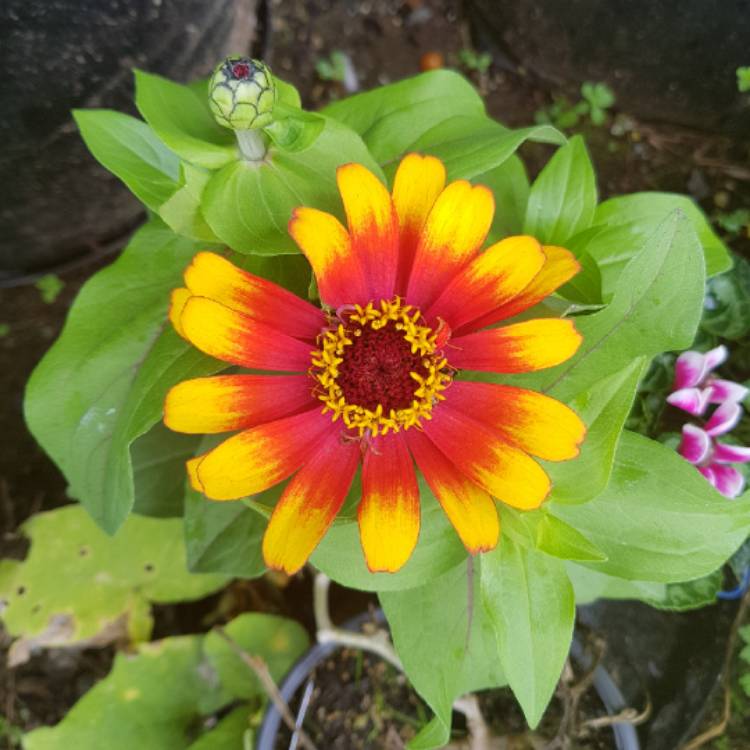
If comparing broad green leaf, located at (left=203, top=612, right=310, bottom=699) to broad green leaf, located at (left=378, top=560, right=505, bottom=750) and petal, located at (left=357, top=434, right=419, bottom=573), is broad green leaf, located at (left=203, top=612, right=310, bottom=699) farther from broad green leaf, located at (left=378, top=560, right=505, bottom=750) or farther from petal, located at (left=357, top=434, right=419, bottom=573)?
petal, located at (left=357, top=434, right=419, bottom=573)

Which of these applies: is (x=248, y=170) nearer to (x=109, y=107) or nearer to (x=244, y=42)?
(x=109, y=107)

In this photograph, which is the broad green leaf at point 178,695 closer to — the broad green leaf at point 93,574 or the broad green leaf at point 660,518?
the broad green leaf at point 93,574

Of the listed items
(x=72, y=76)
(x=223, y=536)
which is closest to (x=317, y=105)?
(x=72, y=76)

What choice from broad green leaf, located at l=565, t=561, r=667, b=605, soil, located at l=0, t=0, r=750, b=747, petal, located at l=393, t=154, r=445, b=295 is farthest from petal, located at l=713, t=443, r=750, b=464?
soil, located at l=0, t=0, r=750, b=747

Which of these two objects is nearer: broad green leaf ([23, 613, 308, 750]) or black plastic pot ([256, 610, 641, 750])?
black plastic pot ([256, 610, 641, 750])

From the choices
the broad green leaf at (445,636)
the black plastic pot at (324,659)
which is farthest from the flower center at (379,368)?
the black plastic pot at (324,659)

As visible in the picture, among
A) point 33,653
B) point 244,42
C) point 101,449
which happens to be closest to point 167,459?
point 101,449
